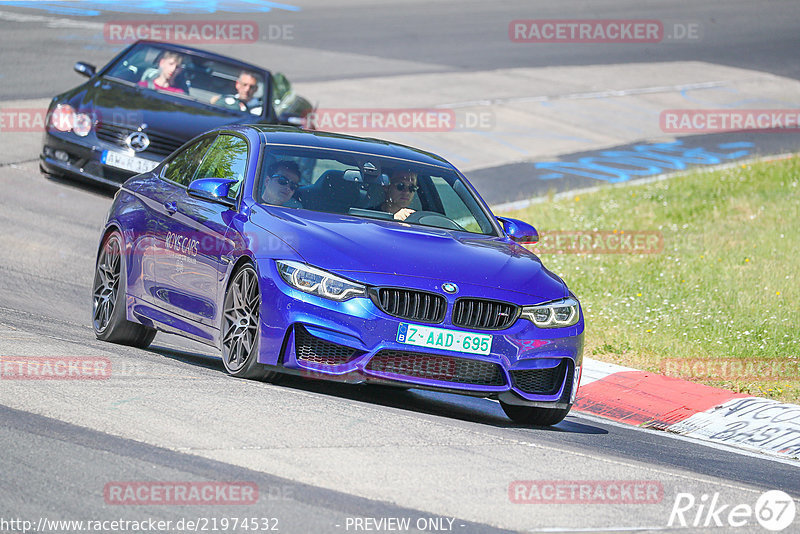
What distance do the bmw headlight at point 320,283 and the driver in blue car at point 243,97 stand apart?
30.7 ft

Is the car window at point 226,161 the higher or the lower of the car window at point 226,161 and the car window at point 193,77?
the higher

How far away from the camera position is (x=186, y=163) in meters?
9.76

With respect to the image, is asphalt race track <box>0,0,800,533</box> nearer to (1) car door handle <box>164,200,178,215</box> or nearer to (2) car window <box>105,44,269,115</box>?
(1) car door handle <box>164,200,178,215</box>

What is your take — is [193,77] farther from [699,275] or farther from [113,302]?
[113,302]

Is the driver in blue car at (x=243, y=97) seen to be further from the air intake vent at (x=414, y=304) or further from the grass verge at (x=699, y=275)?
the air intake vent at (x=414, y=304)

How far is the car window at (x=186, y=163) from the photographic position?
9.58 metres

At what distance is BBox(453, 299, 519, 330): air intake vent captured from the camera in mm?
7812

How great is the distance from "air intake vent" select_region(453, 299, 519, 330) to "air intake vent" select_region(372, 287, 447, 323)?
100mm

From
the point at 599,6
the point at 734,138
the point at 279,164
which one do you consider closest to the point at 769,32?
the point at 599,6

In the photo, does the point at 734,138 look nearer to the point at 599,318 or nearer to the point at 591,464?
the point at 599,318

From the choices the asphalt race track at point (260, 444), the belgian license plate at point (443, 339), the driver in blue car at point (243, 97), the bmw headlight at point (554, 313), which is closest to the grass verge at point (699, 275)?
the asphalt race track at point (260, 444)

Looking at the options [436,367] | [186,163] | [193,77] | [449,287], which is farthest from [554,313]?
[193,77]

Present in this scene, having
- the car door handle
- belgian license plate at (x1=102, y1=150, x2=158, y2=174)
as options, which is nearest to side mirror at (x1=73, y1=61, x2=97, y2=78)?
belgian license plate at (x1=102, y1=150, x2=158, y2=174)

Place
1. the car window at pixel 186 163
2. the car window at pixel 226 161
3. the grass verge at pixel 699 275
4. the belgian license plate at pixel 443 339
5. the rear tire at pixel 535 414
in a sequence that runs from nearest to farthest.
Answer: the belgian license plate at pixel 443 339 → the rear tire at pixel 535 414 → the car window at pixel 226 161 → the car window at pixel 186 163 → the grass verge at pixel 699 275
